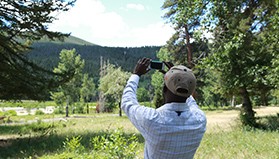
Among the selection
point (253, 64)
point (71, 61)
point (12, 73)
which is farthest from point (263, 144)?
point (71, 61)

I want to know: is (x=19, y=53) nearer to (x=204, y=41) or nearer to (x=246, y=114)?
(x=204, y=41)

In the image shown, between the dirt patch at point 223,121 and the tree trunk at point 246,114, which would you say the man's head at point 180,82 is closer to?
the dirt patch at point 223,121

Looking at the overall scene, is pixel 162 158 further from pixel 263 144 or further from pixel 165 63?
pixel 263 144

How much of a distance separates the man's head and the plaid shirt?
0.31 ft

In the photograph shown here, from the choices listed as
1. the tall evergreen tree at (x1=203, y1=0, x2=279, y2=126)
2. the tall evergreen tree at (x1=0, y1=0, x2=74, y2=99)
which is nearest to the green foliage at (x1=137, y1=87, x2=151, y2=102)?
the tall evergreen tree at (x1=203, y1=0, x2=279, y2=126)

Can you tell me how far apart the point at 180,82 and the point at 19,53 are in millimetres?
12482

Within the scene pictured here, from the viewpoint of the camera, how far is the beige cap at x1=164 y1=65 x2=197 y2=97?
91.7 inches

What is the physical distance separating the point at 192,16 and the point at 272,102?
66787 millimetres

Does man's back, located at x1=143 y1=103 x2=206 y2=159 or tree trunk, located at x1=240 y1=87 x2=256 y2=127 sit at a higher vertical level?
man's back, located at x1=143 y1=103 x2=206 y2=159

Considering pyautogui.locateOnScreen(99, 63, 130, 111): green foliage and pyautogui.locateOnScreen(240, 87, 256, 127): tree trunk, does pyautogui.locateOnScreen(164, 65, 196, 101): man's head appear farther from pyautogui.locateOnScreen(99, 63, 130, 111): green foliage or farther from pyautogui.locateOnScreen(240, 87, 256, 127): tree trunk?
pyautogui.locateOnScreen(99, 63, 130, 111): green foliage

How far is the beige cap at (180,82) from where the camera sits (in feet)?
7.64

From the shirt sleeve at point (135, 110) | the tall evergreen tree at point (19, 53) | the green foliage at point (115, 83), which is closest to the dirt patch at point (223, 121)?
the tall evergreen tree at point (19, 53)

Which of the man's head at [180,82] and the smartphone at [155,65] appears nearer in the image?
the man's head at [180,82]

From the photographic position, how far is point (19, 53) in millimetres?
13375
